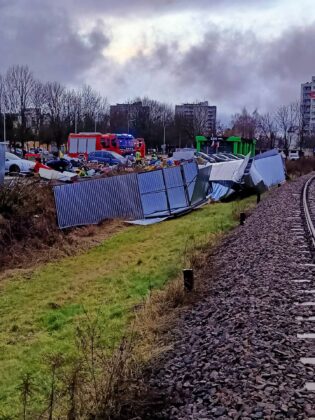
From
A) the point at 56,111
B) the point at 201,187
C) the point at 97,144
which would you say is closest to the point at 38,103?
the point at 56,111

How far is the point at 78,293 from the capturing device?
461 inches

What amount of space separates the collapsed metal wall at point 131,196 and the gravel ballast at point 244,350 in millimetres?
9900

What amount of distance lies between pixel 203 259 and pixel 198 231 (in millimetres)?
5969

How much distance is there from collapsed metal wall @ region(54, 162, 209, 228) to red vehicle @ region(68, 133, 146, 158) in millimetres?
33537

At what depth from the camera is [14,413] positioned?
5.93 m

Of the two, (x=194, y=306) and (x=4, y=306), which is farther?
(x=4, y=306)

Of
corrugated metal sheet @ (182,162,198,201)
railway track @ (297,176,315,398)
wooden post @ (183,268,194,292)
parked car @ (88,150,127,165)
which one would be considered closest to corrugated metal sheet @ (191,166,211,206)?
corrugated metal sheet @ (182,162,198,201)

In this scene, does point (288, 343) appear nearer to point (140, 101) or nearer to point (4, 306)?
point (4, 306)

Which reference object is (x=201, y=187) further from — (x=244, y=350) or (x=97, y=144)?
(x=97, y=144)

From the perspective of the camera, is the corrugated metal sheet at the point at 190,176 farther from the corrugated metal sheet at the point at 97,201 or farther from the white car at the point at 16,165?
the white car at the point at 16,165

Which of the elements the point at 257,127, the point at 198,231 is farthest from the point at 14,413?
Result: the point at 257,127

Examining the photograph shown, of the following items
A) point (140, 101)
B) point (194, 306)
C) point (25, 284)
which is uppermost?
point (140, 101)

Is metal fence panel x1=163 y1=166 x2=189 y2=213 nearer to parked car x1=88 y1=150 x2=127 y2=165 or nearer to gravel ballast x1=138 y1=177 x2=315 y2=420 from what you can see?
gravel ballast x1=138 y1=177 x2=315 y2=420

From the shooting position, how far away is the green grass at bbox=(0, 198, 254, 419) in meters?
7.99
